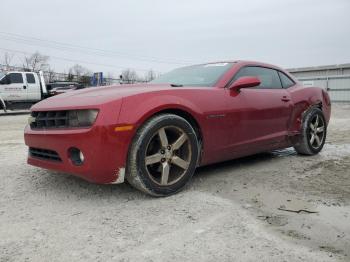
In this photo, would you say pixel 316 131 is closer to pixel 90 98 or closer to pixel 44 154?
pixel 90 98

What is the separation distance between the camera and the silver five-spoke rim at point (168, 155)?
3480 millimetres

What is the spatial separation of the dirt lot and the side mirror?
99cm

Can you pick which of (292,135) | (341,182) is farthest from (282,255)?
(292,135)

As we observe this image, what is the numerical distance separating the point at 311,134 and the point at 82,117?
354cm

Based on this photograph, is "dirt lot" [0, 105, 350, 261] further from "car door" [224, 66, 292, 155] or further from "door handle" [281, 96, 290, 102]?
"door handle" [281, 96, 290, 102]

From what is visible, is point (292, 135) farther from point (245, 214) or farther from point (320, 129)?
point (245, 214)

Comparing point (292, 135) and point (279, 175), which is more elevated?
point (292, 135)

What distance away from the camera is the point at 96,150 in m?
3.17

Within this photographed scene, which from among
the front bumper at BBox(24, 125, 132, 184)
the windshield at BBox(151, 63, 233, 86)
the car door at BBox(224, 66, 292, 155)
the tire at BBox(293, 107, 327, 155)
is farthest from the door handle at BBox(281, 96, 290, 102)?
the front bumper at BBox(24, 125, 132, 184)

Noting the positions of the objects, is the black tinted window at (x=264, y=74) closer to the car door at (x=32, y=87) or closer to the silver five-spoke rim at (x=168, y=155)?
the silver five-spoke rim at (x=168, y=155)

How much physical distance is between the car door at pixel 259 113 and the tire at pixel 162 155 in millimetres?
674

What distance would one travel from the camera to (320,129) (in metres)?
5.70

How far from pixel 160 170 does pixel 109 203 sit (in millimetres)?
548

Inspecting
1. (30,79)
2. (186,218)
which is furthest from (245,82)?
(30,79)
